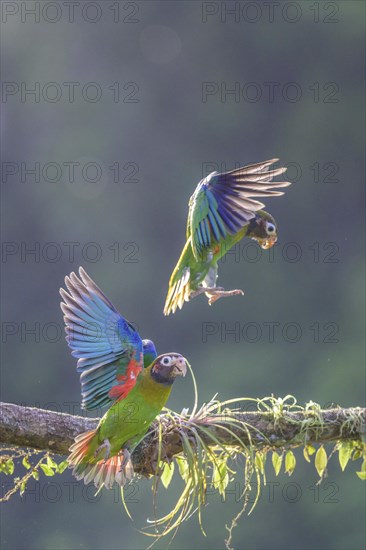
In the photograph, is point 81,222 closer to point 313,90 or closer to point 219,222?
point 313,90

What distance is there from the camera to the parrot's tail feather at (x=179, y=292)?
12.4ft

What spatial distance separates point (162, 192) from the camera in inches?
533

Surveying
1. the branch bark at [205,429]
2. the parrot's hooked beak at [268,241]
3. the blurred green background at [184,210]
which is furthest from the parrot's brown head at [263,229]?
the blurred green background at [184,210]

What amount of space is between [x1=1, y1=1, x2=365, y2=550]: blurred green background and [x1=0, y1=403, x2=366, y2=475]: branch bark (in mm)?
7345


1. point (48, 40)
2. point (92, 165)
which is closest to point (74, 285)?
point (92, 165)

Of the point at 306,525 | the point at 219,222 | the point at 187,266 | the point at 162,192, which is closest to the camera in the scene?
the point at 219,222

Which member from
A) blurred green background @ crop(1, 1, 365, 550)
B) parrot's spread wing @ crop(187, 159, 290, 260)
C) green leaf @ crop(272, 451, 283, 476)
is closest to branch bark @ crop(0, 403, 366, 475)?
green leaf @ crop(272, 451, 283, 476)

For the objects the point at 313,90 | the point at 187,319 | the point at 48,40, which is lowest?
the point at 187,319

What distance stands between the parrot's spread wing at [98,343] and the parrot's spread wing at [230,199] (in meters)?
0.51

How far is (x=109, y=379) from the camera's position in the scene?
3248 mm

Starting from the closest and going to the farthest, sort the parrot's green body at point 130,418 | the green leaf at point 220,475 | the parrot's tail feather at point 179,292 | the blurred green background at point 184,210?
the parrot's green body at point 130,418
the green leaf at point 220,475
the parrot's tail feather at point 179,292
the blurred green background at point 184,210

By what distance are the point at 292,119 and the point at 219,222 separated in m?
11.9

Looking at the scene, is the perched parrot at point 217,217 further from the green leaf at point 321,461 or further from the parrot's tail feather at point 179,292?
the green leaf at point 321,461

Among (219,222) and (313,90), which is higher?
(313,90)
